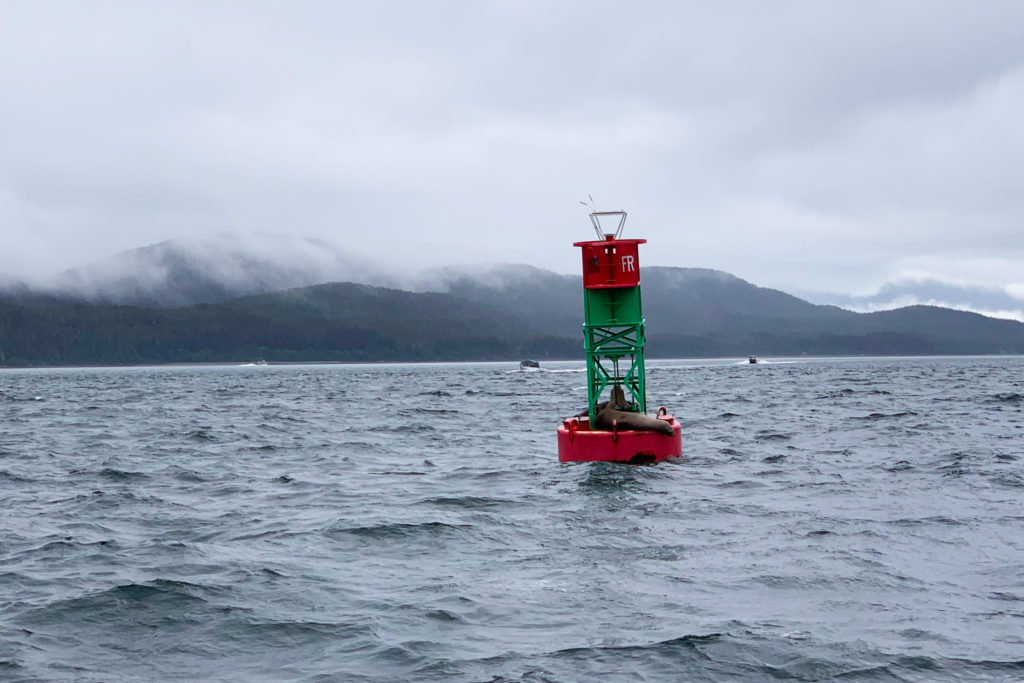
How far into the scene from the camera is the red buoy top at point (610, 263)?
1018 inches

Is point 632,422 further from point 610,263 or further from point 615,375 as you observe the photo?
point 610,263

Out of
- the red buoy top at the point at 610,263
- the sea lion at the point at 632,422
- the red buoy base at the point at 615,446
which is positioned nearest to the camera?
the red buoy base at the point at 615,446

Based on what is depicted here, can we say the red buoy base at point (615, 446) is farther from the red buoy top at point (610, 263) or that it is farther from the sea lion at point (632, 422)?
the red buoy top at point (610, 263)

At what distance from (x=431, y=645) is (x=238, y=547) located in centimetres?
585

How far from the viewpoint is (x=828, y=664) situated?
9.89 metres

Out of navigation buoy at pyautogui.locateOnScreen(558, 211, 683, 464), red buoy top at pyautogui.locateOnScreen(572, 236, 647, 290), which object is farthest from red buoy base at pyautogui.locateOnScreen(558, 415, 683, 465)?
red buoy top at pyautogui.locateOnScreen(572, 236, 647, 290)

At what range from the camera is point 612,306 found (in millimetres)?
26641

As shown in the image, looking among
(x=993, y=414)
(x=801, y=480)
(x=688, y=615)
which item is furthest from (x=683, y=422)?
(x=688, y=615)

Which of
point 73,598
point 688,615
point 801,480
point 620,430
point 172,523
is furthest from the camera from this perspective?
point 620,430

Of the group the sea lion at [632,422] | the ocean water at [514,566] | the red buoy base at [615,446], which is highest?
the sea lion at [632,422]

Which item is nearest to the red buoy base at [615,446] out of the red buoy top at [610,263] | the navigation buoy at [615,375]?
the navigation buoy at [615,375]

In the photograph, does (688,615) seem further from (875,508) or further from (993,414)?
(993,414)

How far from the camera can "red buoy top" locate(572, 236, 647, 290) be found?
84.8 ft

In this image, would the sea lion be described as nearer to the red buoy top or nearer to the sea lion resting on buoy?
the sea lion resting on buoy
